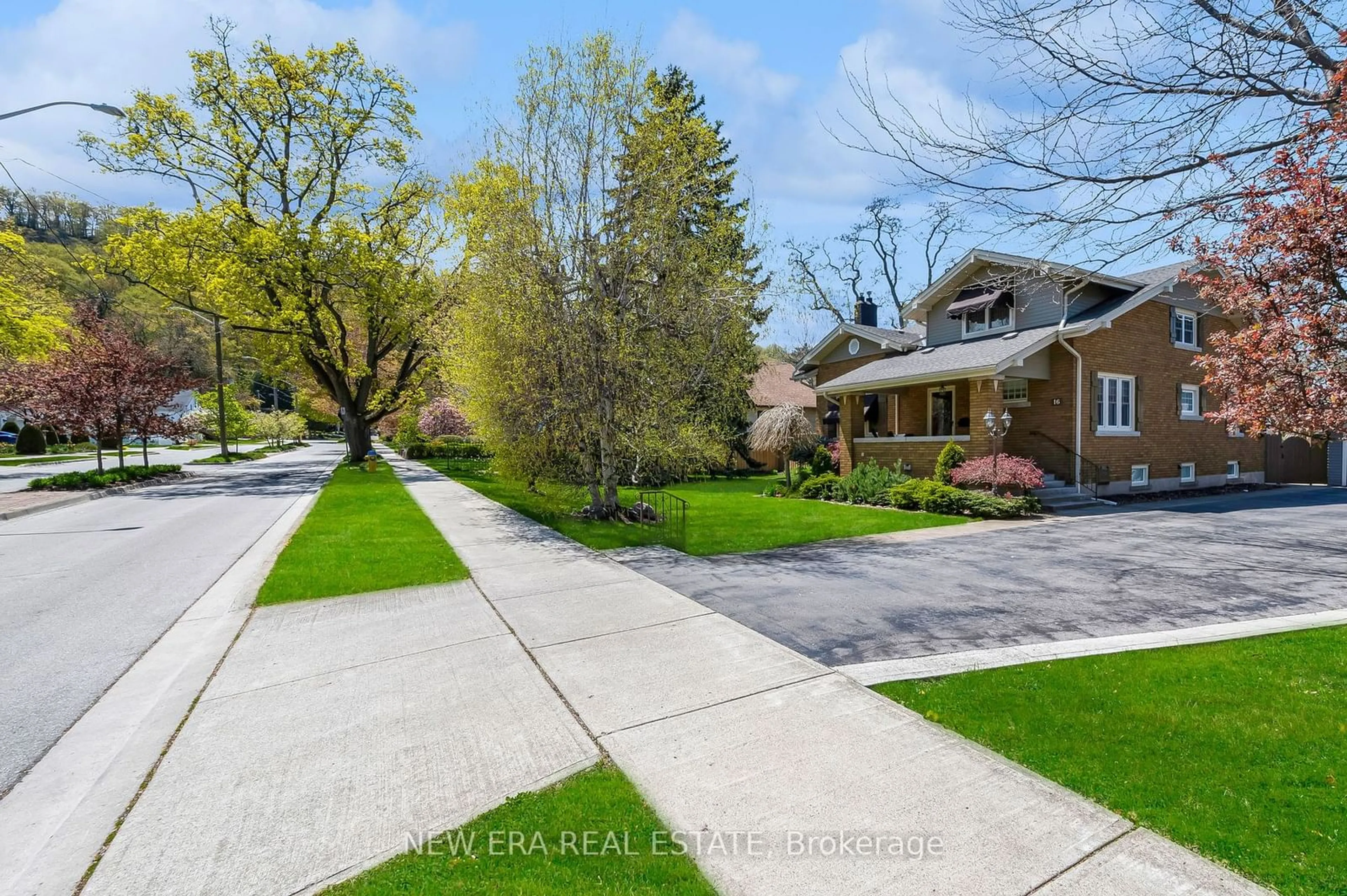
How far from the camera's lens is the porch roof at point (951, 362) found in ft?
47.3

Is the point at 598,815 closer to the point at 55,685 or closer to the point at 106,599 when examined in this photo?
the point at 55,685

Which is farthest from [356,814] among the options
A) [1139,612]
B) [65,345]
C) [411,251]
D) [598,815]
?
[411,251]

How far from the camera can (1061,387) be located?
1522 cm

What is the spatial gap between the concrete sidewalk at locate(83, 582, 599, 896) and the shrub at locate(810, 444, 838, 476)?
53.1 feet

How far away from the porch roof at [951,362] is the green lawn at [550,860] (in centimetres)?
1419

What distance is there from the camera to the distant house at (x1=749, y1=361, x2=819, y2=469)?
28.4m

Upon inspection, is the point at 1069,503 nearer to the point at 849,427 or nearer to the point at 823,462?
the point at 849,427

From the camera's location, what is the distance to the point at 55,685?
4402 mm

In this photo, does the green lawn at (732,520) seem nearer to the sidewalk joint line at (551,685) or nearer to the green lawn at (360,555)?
the green lawn at (360,555)

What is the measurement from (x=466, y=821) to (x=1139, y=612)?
6.40 metres

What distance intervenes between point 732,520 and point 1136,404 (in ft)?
39.9

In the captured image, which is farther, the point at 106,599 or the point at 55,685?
the point at 106,599

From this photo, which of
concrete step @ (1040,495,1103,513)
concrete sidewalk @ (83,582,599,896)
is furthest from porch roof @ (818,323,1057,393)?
concrete sidewalk @ (83,582,599,896)

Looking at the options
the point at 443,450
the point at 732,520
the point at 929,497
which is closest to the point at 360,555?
the point at 732,520
